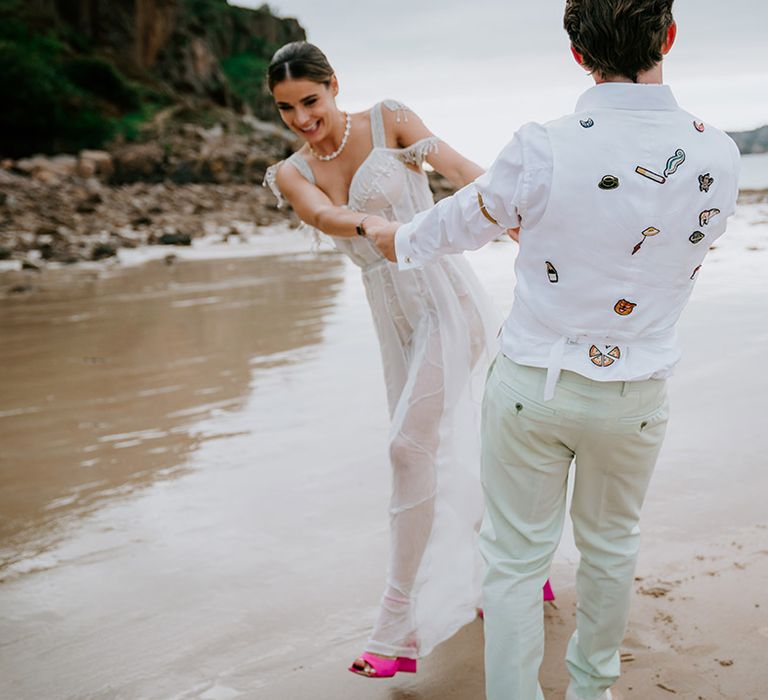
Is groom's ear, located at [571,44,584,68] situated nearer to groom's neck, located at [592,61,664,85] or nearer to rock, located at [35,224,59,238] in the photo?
groom's neck, located at [592,61,664,85]

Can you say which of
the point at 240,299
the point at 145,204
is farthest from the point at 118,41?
the point at 240,299

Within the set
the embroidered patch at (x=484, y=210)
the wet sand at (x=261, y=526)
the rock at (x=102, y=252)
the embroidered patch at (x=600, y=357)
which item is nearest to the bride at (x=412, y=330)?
the wet sand at (x=261, y=526)

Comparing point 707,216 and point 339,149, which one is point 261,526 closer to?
point 339,149

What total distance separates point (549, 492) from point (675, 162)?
794mm

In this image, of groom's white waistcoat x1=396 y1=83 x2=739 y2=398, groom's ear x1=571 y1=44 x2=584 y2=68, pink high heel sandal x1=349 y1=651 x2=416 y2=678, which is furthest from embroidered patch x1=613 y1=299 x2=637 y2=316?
pink high heel sandal x1=349 y1=651 x2=416 y2=678

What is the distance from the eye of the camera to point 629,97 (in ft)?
6.01

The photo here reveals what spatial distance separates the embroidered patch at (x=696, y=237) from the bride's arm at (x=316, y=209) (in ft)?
3.22

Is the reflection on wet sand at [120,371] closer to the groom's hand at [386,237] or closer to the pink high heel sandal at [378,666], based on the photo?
the pink high heel sandal at [378,666]

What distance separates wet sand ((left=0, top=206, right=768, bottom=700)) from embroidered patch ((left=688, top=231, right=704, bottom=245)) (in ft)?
4.29

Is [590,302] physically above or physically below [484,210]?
below

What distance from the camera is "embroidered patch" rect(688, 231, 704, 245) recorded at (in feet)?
6.18

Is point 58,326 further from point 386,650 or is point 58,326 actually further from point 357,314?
point 386,650

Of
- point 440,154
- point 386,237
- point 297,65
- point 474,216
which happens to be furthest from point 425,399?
point 297,65

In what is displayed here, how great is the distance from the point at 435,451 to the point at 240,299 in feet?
21.0
